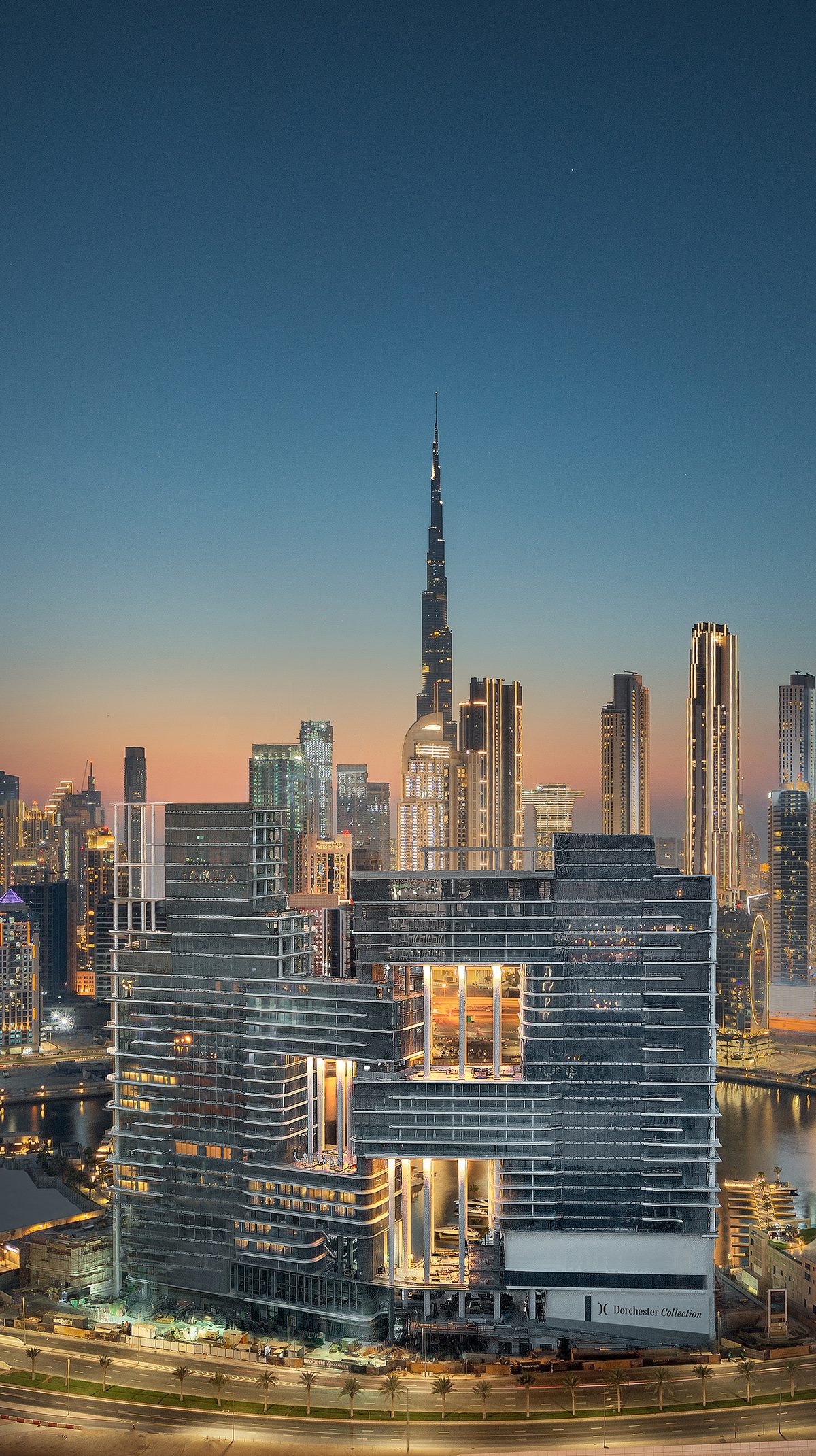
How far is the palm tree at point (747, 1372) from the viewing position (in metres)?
44.5

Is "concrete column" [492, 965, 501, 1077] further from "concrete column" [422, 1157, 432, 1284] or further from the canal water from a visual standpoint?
the canal water

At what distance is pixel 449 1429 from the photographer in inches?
1687

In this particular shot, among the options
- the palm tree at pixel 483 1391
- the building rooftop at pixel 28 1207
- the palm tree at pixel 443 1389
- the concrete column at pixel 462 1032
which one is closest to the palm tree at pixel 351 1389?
the palm tree at pixel 443 1389

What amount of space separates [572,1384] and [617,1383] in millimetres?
1772

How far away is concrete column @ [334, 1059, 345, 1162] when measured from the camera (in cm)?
5466

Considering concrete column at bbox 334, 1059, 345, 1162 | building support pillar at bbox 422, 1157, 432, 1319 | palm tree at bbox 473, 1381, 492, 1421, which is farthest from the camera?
concrete column at bbox 334, 1059, 345, 1162

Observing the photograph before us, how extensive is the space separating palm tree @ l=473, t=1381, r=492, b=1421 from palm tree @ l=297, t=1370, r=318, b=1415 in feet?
17.8

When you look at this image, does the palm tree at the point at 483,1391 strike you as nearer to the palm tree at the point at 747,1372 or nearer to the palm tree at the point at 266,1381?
the palm tree at the point at 266,1381

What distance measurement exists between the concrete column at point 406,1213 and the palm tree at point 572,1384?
9860mm

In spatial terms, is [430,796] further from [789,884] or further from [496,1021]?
[496,1021]

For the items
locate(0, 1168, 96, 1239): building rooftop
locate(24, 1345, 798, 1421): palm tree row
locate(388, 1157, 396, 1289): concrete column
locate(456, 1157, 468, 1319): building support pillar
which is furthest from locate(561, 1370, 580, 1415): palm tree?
locate(0, 1168, 96, 1239): building rooftop

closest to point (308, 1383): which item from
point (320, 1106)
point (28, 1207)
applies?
point (320, 1106)

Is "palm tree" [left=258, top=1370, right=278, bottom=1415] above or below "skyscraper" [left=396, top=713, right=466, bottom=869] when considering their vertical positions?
below

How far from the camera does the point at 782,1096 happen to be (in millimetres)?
115250
